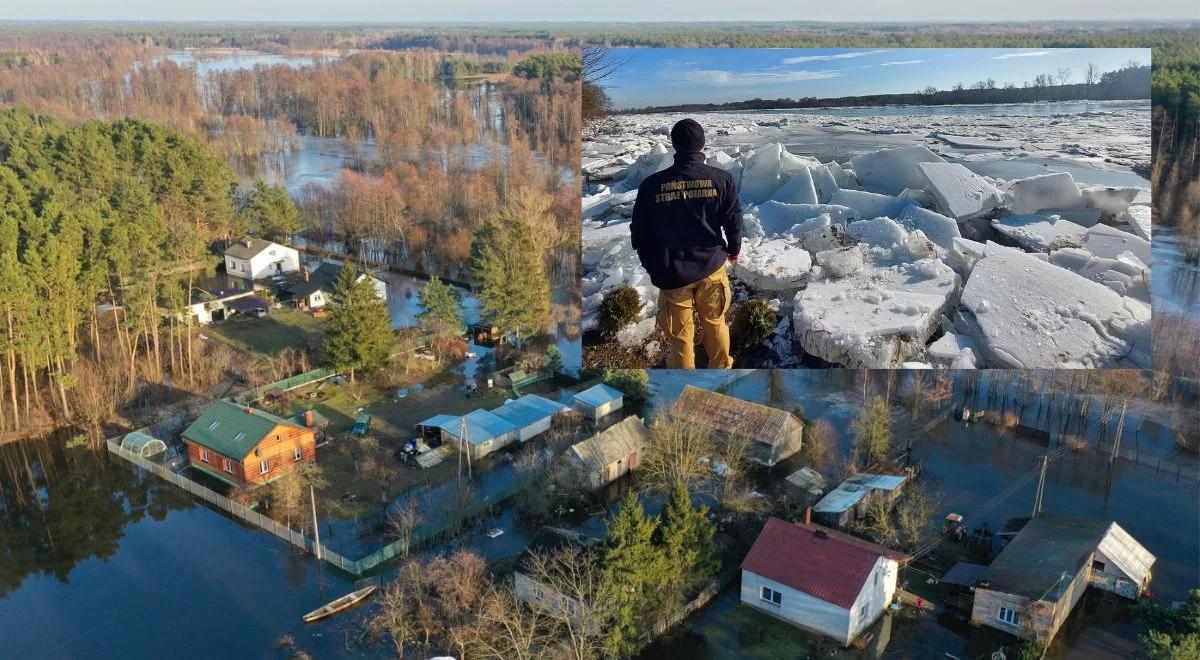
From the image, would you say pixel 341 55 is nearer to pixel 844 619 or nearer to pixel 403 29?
pixel 403 29

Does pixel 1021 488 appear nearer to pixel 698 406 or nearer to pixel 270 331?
pixel 698 406

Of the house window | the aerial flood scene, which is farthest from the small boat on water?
the house window

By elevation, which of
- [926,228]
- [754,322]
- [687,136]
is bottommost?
[754,322]

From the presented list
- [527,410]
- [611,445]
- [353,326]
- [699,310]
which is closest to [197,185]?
[353,326]

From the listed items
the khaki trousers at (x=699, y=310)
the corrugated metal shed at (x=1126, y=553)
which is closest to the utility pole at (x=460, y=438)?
the khaki trousers at (x=699, y=310)

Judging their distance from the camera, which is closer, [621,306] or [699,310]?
[699,310]

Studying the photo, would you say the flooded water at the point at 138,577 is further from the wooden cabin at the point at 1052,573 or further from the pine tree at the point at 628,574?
the wooden cabin at the point at 1052,573

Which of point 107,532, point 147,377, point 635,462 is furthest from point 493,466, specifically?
point 147,377
